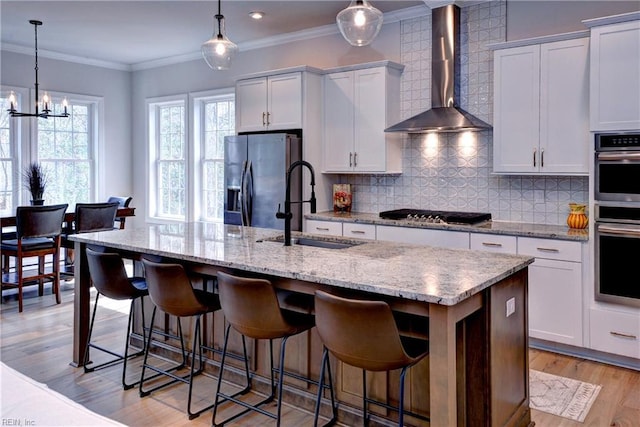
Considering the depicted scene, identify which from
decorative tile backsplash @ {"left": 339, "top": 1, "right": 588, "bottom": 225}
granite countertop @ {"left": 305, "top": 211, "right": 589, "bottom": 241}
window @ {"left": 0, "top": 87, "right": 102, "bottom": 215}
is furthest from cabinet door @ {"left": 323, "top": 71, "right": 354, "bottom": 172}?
window @ {"left": 0, "top": 87, "right": 102, "bottom": 215}

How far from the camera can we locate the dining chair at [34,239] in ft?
15.6

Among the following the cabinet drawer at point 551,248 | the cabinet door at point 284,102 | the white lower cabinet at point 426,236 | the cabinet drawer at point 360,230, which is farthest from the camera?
the cabinet door at point 284,102

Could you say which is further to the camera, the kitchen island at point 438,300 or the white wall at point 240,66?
the white wall at point 240,66

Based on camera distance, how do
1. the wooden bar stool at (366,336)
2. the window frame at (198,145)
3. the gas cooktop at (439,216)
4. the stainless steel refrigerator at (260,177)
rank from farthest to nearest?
the window frame at (198,145) → the stainless steel refrigerator at (260,177) → the gas cooktop at (439,216) → the wooden bar stool at (366,336)

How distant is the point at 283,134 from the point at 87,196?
3.72 metres

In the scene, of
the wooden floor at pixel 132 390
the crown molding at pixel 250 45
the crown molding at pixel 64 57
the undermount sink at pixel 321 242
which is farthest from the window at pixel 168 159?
the undermount sink at pixel 321 242

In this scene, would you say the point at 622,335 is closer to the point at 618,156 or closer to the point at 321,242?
the point at 618,156

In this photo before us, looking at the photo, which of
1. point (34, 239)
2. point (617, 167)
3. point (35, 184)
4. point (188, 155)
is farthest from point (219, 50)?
point (188, 155)

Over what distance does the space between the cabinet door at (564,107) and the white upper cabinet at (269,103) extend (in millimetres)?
2267

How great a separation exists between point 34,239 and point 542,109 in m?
4.92

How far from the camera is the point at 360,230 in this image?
4.65 m

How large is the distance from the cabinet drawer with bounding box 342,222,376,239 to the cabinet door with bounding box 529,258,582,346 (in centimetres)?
139

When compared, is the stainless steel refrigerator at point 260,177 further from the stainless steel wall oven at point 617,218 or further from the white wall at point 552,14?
the stainless steel wall oven at point 617,218

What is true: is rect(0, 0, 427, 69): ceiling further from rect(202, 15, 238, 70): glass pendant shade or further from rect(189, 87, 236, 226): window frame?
rect(202, 15, 238, 70): glass pendant shade
